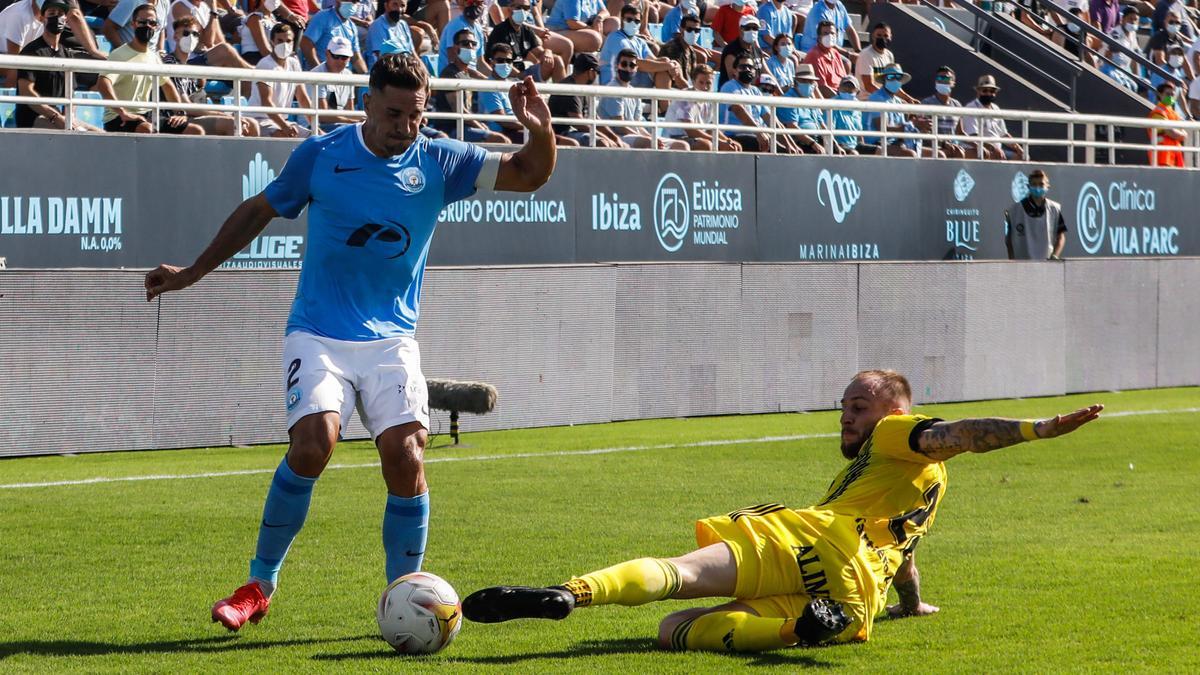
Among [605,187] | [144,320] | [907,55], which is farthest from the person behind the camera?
[907,55]

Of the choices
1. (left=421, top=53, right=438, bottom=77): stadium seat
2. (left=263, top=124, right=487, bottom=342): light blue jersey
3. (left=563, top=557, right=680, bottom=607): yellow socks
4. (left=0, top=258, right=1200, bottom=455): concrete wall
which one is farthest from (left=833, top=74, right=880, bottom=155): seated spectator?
(left=563, top=557, right=680, bottom=607): yellow socks

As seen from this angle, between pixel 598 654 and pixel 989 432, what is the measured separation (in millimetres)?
1694

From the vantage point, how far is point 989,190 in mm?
23375

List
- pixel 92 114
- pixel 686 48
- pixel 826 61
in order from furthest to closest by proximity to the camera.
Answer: pixel 826 61 < pixel 686 48 < pixel 92 114

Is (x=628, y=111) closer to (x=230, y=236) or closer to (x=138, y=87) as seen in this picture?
(x=138, y=87)

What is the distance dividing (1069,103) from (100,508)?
23.6 m

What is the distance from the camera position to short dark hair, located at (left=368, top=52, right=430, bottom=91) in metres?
6.65

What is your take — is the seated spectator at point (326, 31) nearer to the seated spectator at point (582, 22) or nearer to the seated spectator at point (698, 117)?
the seated spectator at point (582, 22)

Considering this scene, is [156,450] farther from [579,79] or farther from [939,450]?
[939,450]

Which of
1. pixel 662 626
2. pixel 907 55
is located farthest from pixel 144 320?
pixel 907 55

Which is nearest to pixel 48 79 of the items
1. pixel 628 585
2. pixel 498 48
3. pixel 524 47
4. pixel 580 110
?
pixel 498 48

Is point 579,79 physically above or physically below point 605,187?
above

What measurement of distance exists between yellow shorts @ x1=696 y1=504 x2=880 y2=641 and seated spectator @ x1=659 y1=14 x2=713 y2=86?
1605 cm

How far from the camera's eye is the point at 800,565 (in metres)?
6.60
